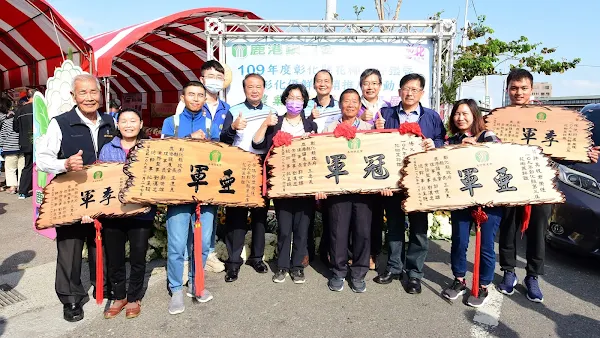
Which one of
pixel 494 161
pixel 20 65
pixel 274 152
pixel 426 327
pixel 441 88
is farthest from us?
pixel 20 65

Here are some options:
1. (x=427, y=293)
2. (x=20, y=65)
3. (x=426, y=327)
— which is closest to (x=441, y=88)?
(x=427, y=293)

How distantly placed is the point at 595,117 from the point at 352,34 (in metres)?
3.38

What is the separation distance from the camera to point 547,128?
358cm

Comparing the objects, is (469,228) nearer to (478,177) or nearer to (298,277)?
(478,177)

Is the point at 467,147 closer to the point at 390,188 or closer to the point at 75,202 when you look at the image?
the point at 390,188

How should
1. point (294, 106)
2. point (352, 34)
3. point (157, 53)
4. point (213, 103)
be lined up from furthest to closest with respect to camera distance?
point (157, 53)
point (352, 34)
point (213, 103)
point (294, 106)

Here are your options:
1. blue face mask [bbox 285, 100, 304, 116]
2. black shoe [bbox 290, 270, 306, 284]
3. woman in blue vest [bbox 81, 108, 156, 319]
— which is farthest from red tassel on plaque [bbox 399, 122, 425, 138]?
woman in blue vest [bbox 81, 108, 156, 319]

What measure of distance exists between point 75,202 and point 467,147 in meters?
3.04

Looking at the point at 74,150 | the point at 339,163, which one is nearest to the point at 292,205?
the point at 339,163

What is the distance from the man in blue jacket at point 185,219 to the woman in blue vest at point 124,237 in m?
0.20

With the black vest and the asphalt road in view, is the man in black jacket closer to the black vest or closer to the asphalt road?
the asphalt road

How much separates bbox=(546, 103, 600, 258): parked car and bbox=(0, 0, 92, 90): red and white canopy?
708cm

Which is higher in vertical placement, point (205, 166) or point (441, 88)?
point (441, 88)

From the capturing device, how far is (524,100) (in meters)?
3.61
